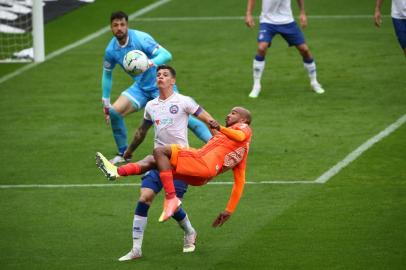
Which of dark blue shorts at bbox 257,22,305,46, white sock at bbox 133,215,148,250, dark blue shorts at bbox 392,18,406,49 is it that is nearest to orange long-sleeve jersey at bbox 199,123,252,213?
white sock at bbox 133,215,148,250

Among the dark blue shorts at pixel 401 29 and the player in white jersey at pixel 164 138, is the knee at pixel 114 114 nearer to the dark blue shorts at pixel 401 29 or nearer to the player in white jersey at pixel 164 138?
the player in white jersey at pixel 164 138

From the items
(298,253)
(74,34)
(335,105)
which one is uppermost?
(298,253)

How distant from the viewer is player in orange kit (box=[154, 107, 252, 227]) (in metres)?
12.9

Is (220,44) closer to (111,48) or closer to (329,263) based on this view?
(111,48)

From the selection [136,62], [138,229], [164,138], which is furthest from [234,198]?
[136,62]

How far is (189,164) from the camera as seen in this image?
13.2 meters

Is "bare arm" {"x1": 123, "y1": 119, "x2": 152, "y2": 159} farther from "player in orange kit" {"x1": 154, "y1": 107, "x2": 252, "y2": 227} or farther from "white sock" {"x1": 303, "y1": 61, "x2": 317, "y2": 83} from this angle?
"white sock" {"x1": 303, "y1": 61, "x2": 317, "y2": 83}

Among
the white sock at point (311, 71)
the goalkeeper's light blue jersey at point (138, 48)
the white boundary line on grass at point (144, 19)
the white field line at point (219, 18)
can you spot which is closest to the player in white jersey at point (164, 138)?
the goalkeeper's light blue jersey at point (138, 48)

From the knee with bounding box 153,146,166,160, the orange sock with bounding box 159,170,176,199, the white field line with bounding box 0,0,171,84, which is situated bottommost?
the white field line with bounding box 0,0,171,84

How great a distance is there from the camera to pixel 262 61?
22.3 metres

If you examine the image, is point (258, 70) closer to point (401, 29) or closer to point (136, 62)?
point (401, 29)

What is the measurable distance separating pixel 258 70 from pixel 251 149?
11.7 feet

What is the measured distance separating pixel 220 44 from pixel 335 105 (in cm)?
593

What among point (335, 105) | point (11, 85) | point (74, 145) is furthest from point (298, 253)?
point (11, 85)
